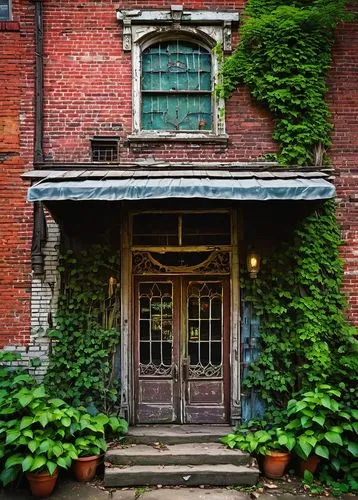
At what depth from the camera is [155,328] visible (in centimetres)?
740

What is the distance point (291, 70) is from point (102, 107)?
329 centimetres

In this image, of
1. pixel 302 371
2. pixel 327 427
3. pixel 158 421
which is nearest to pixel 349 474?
pixel 327 427

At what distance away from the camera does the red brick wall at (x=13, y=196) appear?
23.7 feet

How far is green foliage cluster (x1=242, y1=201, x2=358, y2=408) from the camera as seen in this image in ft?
22.6

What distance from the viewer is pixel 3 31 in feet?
24.7

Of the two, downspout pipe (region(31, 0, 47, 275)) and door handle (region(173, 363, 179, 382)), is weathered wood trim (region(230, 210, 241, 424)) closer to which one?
door handle (region(173, 363, 179, 382))

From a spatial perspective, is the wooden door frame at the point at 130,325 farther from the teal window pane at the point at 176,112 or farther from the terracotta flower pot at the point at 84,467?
the teal window pane at the point at 176,112

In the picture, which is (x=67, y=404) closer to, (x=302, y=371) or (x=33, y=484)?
(x=33, y=484)

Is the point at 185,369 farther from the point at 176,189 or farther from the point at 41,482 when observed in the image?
the point at 176,189

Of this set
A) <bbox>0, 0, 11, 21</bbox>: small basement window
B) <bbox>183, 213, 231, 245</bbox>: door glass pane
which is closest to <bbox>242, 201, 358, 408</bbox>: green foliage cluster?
<bbox>183, 213, 231, 245</bbox>: door glass pane

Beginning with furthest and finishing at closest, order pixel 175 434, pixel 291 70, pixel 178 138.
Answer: pixel 178 138
pixel 291 70
pixel 175 434

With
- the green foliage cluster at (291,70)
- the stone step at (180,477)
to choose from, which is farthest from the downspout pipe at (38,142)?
the stone step at (180,477)

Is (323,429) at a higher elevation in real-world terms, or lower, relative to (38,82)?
lower

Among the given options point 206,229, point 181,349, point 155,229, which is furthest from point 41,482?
point 206,229
